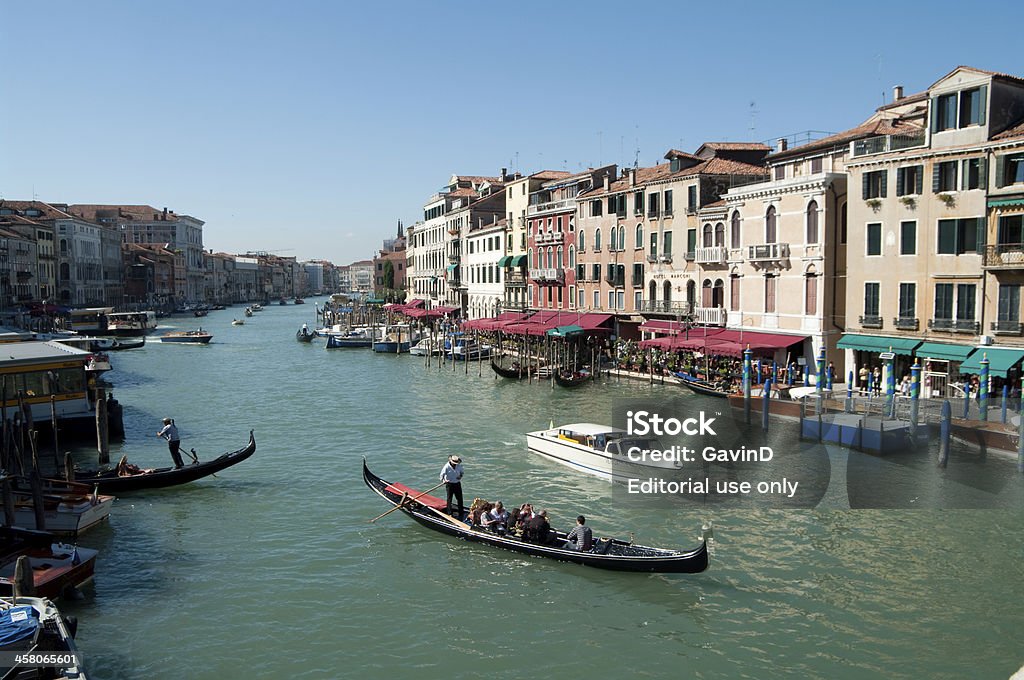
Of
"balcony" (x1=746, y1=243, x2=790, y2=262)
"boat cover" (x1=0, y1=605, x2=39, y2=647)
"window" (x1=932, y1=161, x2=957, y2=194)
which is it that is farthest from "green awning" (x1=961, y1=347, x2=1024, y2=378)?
"boat cover" (x1=0, y1=605, x2=39, y2=647)

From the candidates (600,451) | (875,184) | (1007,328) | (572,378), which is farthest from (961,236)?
(572,378)

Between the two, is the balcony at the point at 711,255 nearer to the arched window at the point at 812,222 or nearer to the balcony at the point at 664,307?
the balcony at the point at 664,307

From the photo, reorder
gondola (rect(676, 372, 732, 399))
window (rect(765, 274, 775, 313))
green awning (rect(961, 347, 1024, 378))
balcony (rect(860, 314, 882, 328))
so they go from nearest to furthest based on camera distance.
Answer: green awning (rect(961, 347, 1024, 378))
balcony (rect(860, 314, 882, 328))
gondola (rect(676, 372, 732, 399))
window (rect(765, 274, 775, 313))

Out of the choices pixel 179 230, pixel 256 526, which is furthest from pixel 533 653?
pixel 179 230

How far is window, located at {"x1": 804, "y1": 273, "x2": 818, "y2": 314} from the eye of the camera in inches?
1028

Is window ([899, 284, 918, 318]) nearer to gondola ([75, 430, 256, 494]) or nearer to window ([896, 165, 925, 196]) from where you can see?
window ([896, 165, 925, 196])

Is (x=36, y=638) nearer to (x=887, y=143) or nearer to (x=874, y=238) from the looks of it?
(x=874, y=238)

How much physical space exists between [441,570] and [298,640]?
2.72 m

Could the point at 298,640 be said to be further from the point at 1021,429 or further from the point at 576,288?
the point at 576,288

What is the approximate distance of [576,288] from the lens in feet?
132

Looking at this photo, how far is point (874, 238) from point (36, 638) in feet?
73.9

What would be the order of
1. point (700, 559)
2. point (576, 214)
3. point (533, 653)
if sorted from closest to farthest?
point (533, 653) < point (700, 559) < point (576, 214)

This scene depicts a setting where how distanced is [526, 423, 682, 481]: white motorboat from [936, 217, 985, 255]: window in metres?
10.4

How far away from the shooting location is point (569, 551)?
12.3 metres
